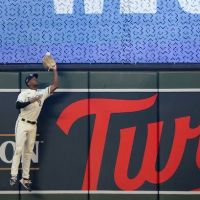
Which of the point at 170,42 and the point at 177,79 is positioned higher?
the point at 170,42

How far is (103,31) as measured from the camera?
316 inches

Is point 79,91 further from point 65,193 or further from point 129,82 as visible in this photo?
point 65,193

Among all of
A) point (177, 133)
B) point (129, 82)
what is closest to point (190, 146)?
point (177, 133)

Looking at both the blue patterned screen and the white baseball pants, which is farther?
the blue patterned screen

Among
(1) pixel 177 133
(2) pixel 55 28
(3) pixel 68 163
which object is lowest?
(3) pixel 68 163

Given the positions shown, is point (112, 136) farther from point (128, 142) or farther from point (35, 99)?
point (35, 99)

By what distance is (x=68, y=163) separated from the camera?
25.7 ft

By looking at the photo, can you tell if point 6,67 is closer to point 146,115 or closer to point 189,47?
point 146,115

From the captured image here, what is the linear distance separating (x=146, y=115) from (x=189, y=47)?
140 cm

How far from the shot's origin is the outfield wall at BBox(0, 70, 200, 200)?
776 centimetres

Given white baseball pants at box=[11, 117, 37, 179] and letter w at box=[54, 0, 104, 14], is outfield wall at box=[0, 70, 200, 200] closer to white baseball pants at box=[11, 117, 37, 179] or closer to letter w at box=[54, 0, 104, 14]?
white baseball pants at box=[11, 117, 37, 179]

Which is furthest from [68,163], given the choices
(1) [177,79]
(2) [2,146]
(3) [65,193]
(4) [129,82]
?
(1) [177,79]

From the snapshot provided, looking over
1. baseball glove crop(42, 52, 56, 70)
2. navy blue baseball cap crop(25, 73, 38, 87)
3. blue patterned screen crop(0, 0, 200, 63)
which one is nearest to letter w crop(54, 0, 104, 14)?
blue patterned screen crop(0, 0, 200, 63)

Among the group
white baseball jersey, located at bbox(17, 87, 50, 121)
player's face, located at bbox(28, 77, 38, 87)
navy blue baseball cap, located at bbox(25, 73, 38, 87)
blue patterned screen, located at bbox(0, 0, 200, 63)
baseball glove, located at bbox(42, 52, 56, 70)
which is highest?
blue patterned screen, located at bbox(0, 0, 200, 63)
